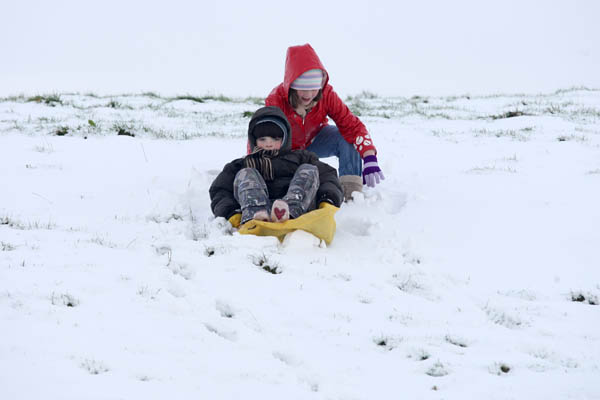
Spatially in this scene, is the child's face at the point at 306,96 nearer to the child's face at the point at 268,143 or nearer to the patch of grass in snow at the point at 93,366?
the child's face at the point at 268,143

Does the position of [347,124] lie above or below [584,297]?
above

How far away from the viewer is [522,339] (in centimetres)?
294

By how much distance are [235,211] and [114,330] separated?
6.83 ft

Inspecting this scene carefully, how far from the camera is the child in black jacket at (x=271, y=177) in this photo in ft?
14.6

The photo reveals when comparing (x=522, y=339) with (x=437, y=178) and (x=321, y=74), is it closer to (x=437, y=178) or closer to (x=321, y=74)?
(x=321, y=74)

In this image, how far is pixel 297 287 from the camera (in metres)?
3.42

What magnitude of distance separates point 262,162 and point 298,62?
1.10 m

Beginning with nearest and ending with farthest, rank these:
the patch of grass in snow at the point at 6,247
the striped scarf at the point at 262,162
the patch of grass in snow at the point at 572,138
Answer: the patch of grass in snow at the point at 6,247
the striped scarf at the point at 262,162
the patch of grass in snow at the point at 572,138

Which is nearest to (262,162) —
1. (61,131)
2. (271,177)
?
(271,177)

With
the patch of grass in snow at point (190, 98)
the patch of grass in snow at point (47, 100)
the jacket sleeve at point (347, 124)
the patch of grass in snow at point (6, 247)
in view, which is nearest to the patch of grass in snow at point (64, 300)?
the patch of grass in snow at point (6, 247)

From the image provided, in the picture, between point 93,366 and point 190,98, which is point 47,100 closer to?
point 190,98

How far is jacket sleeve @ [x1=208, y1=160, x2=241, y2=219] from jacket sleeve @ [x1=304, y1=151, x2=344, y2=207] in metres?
0.75

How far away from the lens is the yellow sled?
4.06 meters

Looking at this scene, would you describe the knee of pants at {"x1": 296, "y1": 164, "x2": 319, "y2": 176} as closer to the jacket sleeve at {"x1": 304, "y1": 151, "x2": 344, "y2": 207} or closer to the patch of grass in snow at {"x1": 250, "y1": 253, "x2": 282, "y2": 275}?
the jacket sleeve at {"x1": 304, "y1": 151, "x2": 344, "y2": 207}
